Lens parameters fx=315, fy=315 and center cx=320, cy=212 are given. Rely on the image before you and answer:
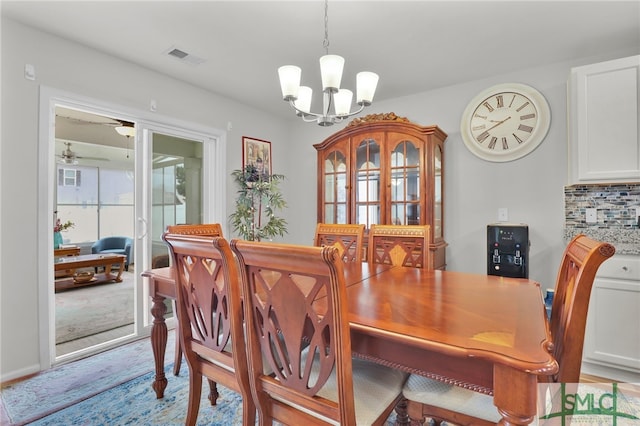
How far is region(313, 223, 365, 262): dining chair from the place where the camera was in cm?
234

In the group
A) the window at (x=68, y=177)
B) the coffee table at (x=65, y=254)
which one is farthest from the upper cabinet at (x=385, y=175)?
the window at (x=68, y=177)

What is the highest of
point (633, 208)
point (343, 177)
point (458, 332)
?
point (343, 177)

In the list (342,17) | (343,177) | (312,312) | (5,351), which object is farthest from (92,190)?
(312,312)

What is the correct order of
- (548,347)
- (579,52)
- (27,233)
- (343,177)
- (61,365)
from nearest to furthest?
1. (548,347)
2. (27,233)
3. (61,365)
4. (579,52)
5. (343,177)

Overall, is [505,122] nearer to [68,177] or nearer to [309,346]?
[309,346]

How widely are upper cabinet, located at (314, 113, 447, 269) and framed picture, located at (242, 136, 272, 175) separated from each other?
83 cm

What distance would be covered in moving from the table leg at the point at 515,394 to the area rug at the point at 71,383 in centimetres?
215

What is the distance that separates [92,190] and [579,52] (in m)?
7.69

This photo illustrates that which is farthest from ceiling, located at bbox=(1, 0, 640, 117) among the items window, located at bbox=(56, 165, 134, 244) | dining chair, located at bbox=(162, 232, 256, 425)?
window, located at bbox=(56, 165, 134, 244)

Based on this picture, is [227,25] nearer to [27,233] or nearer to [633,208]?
[27,233]

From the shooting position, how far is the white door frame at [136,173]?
2254 millimetres

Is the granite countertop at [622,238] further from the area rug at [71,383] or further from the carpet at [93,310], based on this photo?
the carpet at [93,310]

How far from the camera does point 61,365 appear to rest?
2.35 m

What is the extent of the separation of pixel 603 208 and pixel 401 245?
1.77 meters
